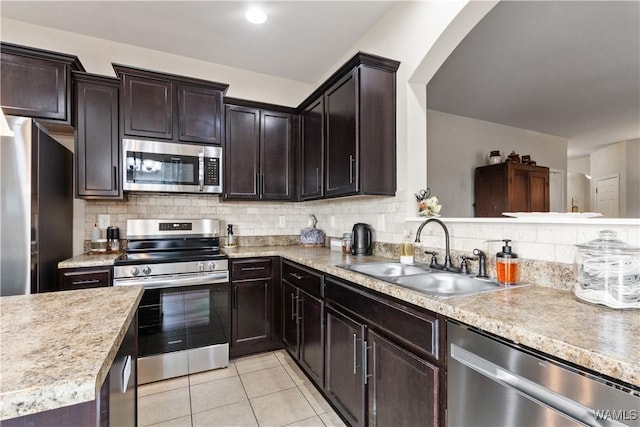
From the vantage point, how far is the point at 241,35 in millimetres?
2709

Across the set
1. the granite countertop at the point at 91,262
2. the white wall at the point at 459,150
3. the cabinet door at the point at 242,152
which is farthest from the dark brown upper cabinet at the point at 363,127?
the white wall at the point at 459,150

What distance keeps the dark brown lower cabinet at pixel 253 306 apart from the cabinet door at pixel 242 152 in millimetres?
741

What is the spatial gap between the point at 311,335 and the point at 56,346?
169 centimetres

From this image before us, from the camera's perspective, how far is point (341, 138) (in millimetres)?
2406

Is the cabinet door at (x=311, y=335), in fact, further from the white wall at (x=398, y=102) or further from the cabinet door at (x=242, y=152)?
the cabinet door at (x=242, y=152)

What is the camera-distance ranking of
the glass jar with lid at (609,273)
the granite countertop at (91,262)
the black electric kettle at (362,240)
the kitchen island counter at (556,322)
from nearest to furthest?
the kitchen island counter at (556,322) → the glass jar with lid at (609,273) → the granite countertop at (91,262) → the black electric kettle at (362,240)

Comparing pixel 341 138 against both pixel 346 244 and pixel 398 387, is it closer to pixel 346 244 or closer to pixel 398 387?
pixel 346 244

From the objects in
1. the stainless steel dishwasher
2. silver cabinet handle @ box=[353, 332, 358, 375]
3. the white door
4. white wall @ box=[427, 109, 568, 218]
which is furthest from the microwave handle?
the white door

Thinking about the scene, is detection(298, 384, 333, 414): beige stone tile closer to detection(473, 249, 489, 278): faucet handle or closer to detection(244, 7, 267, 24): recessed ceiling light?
detection(473, 249, 489, 278): faucet handle

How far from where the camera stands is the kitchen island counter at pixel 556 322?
0.70 metres

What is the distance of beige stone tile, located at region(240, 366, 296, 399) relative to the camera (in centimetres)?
223

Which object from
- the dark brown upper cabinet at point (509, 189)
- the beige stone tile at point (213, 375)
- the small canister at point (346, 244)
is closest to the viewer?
the beige stone tile at point (213, 375)

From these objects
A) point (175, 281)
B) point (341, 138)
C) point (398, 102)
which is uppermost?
point (398, 102)

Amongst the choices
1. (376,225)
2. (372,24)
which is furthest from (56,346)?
(372,24)
